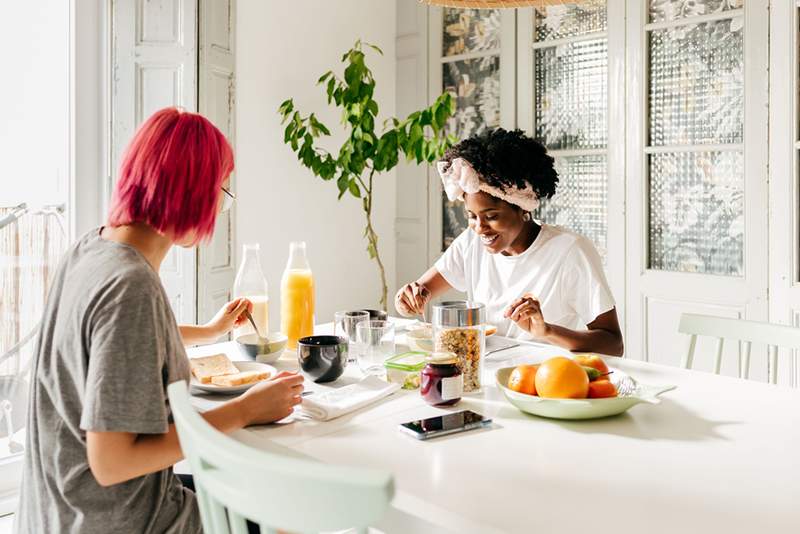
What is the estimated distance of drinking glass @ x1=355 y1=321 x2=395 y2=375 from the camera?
165cm

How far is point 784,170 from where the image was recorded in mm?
2832

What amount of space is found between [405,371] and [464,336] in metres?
0.15

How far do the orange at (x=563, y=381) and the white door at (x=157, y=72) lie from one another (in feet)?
6.76

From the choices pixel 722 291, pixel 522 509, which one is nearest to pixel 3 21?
pixel 522 509

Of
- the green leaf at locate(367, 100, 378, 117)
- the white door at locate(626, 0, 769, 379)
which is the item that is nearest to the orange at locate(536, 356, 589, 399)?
the white door at locate(626, 0, 769, 379)

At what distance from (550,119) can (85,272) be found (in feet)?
9.22

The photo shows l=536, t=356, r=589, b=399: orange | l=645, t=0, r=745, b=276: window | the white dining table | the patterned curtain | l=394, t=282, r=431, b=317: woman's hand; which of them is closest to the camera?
the white dining table

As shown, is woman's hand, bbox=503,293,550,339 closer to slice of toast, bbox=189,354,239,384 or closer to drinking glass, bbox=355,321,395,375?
drinking glass, bbox=355,321,395,375

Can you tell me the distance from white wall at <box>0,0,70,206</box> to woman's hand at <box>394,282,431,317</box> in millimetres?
1588

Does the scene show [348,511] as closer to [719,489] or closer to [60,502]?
[719,489]

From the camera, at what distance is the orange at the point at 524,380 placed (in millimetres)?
1382

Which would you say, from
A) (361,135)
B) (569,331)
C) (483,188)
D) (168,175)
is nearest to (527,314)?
(569,331)

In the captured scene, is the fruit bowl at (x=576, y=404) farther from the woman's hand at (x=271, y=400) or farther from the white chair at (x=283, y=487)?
the white chair at (x=283, y=487)

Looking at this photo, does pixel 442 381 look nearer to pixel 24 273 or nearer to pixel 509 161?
pixel 509 161
